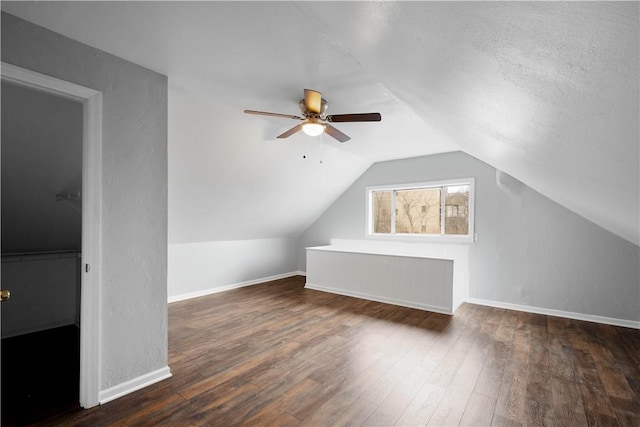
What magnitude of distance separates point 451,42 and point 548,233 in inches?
163

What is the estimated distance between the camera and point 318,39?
6.10 feet

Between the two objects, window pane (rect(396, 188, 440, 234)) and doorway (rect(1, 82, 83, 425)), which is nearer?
doorway (rect(1, 82, 83, 425))

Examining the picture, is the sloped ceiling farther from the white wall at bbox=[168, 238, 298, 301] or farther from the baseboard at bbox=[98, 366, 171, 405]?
the baseboard at bbox=[98, 366, 171, 405]

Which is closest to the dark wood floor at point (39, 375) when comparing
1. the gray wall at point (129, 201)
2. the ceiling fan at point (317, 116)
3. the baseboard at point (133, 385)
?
the baseboard at point (133, 385)

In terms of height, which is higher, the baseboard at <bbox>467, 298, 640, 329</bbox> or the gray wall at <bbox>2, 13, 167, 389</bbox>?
the gray wall at <bbox>2, 13, 167, 389</bbox>

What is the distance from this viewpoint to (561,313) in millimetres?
3801

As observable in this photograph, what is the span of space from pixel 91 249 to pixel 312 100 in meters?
1.96

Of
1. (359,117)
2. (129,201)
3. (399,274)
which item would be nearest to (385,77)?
(359,117)

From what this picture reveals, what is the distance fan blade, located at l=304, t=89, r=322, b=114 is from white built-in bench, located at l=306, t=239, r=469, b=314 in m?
2.61

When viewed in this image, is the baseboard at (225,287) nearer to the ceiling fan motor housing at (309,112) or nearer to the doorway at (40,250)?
the doorway at (40,250)

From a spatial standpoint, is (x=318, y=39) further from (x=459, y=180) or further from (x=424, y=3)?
(x=459, y=180)

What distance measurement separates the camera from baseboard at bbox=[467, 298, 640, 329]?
11.4 feet

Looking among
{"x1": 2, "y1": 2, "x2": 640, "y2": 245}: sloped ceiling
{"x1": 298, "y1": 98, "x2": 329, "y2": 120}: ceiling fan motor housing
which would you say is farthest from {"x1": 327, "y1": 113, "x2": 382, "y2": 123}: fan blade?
{"x1": 2, "y1": 2, "x2": 640, "y2": 245}: sloped ceiling

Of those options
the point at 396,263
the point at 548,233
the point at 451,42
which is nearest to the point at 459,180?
the point at 548,233
